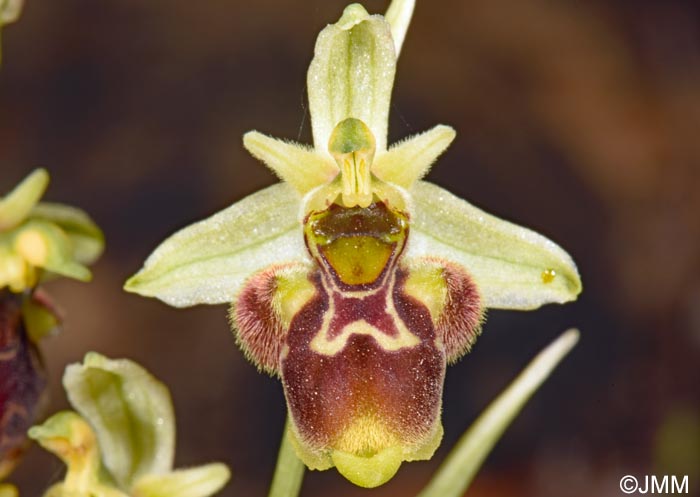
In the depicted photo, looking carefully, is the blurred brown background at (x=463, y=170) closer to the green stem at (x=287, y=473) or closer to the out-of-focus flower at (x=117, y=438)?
the out-of-focus flower at (x=117, y=438)

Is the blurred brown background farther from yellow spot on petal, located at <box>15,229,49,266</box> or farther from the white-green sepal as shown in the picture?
the white-green sepal

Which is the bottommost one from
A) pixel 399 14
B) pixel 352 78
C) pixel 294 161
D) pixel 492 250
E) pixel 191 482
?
pixel 191 482

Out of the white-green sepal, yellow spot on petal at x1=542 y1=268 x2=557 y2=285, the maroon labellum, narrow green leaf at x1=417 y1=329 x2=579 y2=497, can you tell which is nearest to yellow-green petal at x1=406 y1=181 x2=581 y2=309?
yellow spot on petal at x1=542 y1=268 x2=557 y2=285

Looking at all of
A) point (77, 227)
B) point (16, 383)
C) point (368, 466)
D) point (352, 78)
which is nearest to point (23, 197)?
point (77, 227)

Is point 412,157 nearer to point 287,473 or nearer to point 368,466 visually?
point 368,466

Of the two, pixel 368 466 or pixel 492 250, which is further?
pixel 492 250

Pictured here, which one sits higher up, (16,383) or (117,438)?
(16,383)

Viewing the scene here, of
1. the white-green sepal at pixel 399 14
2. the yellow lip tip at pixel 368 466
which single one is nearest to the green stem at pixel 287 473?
the yellow lip tip at pixel 368 466
